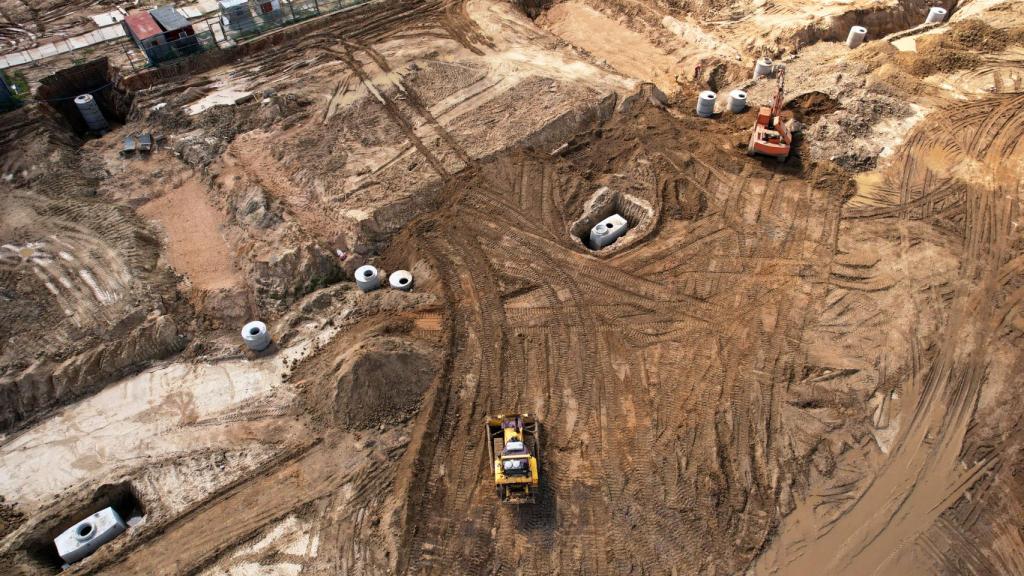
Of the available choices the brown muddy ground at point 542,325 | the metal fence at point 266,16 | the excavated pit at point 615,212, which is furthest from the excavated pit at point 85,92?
the excavated pit at point 615,212

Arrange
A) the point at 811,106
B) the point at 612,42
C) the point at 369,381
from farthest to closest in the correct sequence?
the point at 612,42 → the point at 811,106 → the point at 369,381

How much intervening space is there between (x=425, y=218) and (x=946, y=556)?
14.1 meters

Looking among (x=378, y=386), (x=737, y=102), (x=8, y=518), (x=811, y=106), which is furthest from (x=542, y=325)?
(x=811, y=106)

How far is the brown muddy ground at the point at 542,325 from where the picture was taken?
37.3 ft

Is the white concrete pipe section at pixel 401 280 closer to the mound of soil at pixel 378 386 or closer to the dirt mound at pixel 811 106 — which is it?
the mound of soil at pixel 378 386

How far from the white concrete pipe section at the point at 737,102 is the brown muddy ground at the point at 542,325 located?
2.46ft

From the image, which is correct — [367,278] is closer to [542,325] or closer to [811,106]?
[542,325]

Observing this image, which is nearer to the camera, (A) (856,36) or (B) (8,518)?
(B) (8,518)

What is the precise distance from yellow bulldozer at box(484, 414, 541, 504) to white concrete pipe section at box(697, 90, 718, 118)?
1326 cm

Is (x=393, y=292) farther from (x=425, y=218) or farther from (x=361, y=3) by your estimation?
(x=361, y=3)

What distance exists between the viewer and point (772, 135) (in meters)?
17.9

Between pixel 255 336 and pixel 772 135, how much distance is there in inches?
628

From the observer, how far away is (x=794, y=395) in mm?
13031

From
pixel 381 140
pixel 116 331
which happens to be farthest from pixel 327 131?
pixel 116 331
